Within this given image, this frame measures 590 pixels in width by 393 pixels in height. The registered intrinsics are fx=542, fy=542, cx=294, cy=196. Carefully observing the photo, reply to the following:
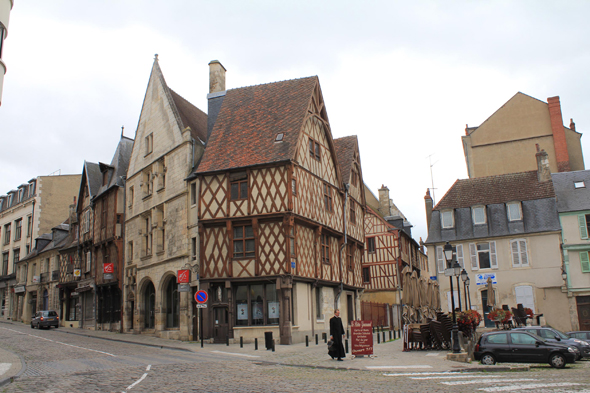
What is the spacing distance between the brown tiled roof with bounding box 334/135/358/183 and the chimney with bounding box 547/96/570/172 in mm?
13988

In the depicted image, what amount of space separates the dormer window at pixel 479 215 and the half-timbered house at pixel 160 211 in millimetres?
16999

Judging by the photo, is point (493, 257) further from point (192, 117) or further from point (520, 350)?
point (192, 117)

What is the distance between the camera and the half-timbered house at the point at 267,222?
22016 mm

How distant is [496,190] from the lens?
33.7 metres

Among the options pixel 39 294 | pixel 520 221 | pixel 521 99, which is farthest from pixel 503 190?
pixel 39 294

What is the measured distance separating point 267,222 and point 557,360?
38.6ft

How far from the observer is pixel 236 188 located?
76.0ft

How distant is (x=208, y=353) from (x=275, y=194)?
7.12m

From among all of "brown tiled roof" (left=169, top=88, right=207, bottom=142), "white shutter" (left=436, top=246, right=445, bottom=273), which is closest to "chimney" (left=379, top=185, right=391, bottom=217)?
"white shutter" (left=436, top=246, right=445, bottom=273)

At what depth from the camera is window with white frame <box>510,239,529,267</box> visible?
30719 mm

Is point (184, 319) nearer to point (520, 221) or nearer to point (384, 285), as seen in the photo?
point (384, 285)

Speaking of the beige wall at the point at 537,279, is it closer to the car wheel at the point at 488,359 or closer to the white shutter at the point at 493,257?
the white shutter at the point at 493,257

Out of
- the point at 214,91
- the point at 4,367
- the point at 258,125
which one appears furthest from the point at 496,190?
the point at 4,367

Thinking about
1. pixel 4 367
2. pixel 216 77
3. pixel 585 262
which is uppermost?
pixel 216 77
